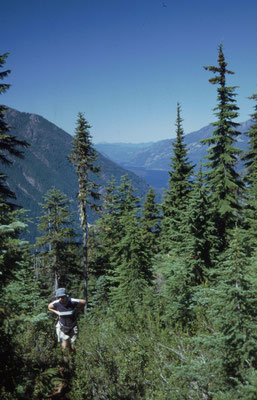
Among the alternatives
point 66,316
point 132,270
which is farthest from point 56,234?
point 66,316

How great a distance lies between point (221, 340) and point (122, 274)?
9871 millimetres

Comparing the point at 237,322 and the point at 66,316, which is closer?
the point at 237,322

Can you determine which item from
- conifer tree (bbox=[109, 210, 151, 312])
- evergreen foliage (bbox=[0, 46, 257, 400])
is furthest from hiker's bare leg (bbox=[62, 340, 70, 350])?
conifer tree (bbox=[109, 210, 151, 312])

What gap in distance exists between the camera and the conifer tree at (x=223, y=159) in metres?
17.4

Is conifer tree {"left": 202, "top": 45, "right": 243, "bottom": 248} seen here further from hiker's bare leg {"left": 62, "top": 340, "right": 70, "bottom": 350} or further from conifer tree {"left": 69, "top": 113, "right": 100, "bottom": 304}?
hiker's bare leg {"left": 62, "top": 340, "right": 70, "bottom": 350}

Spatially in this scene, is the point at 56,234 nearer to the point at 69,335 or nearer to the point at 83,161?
the point at 83,161

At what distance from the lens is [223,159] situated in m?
17.8

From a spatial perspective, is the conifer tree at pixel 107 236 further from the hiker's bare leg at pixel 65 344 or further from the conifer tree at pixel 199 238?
the hiker's bare leg at pixel 65 344

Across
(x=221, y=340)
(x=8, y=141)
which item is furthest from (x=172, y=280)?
(x=8, y=141)

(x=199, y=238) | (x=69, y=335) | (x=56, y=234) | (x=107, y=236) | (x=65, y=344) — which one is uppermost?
(x=199, y=238)

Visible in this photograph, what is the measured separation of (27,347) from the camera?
5449mm

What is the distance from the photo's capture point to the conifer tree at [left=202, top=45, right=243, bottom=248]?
1738 centimetres

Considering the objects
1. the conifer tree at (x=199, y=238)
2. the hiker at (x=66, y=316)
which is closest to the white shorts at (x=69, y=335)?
the hiker at (x=66, y=316)

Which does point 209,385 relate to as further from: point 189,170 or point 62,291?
point 189,170
